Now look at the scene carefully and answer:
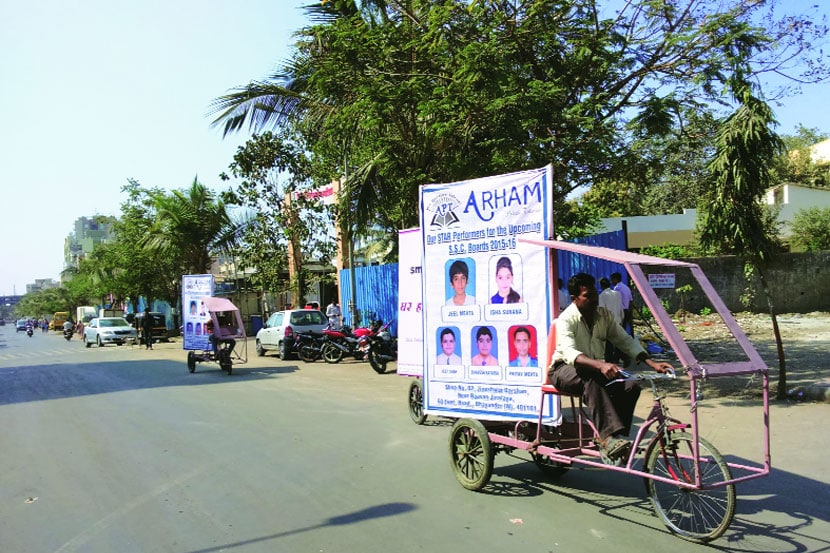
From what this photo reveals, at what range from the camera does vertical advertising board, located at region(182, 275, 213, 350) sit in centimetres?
1927

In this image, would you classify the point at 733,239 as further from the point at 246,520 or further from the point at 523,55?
the point at 246,520

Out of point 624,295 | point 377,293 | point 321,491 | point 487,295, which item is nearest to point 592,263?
point 624,295

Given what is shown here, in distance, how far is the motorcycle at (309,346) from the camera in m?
18.6

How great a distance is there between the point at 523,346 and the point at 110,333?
105ft

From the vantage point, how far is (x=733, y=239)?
9.07 meters

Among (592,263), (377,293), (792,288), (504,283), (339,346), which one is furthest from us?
(792,288)

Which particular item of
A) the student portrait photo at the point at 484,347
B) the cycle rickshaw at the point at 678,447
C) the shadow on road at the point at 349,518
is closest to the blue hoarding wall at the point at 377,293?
the student portrait photo at the point at 484,347

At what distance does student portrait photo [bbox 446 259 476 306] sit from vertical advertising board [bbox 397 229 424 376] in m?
4.34

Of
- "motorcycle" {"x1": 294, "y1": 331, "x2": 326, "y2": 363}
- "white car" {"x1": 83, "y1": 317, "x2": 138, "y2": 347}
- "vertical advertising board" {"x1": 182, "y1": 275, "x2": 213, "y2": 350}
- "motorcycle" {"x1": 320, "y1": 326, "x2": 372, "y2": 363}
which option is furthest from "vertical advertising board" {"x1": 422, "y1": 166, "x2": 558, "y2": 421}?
"white car" {"x1": 83, "y1": 317, "x2": 138, "y2": 347}

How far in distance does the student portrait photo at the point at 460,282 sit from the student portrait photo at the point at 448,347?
0.27 metres

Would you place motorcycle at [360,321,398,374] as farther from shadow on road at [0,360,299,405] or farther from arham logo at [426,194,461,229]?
arham logo at [426,194,461,229]

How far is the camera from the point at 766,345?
15.1 m

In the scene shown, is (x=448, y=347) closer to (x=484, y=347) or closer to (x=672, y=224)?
(x=484, y=347)

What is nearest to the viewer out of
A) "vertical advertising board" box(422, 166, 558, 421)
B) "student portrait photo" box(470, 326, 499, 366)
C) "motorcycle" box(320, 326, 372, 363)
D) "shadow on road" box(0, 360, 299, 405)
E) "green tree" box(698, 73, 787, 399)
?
"vertical advertising board" box(422, 166, 558, 421)
